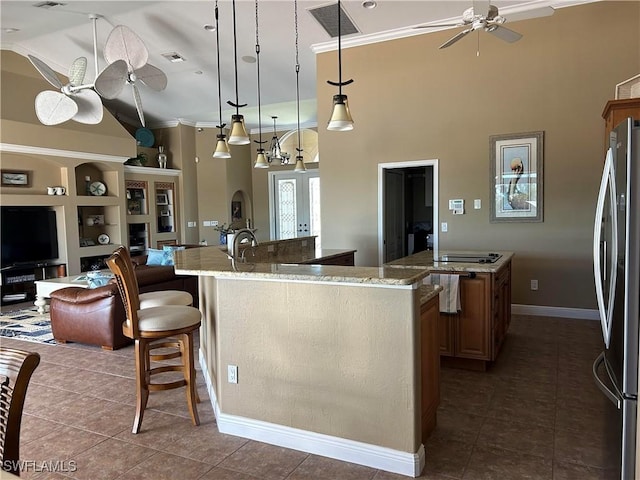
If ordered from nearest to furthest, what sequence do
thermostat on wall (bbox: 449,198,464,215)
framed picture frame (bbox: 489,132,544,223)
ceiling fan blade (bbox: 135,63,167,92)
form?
ceiling fan blade (bbox: 135,63,167,92)
framed picture frame (bbox: 489,132,544,223)
thermostat on wall (bbox: 449,198,464,215)

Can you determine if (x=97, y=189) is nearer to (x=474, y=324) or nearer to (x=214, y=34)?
(x=214, y=34)

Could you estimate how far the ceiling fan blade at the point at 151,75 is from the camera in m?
3.97

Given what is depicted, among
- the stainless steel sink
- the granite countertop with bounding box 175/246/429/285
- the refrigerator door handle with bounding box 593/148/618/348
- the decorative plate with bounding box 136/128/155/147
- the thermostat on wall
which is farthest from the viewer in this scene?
the decorative plate with bounding box 136/128/155/147

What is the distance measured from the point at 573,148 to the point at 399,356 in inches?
169

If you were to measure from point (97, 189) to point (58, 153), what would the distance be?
1.23 metres

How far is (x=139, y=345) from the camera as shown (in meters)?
2.70

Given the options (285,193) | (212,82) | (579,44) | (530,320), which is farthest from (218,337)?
(285,193)

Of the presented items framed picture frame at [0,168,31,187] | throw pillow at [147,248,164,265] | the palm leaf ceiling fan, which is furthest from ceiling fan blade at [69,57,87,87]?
framed picture frame at [0,168,31,187]

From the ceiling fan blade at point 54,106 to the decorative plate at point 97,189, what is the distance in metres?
4.80

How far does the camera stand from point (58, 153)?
7.76 meters

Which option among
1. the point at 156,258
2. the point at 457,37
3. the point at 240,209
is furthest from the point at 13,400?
the point at 240,209

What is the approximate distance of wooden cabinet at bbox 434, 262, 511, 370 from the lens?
3512 mm

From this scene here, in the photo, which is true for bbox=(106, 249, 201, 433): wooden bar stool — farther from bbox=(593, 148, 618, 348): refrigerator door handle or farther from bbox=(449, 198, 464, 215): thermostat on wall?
bbox=(449, 198, 464, 215): thermostat on wall

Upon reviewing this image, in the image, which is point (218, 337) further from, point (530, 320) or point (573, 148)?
point (573, 148)
